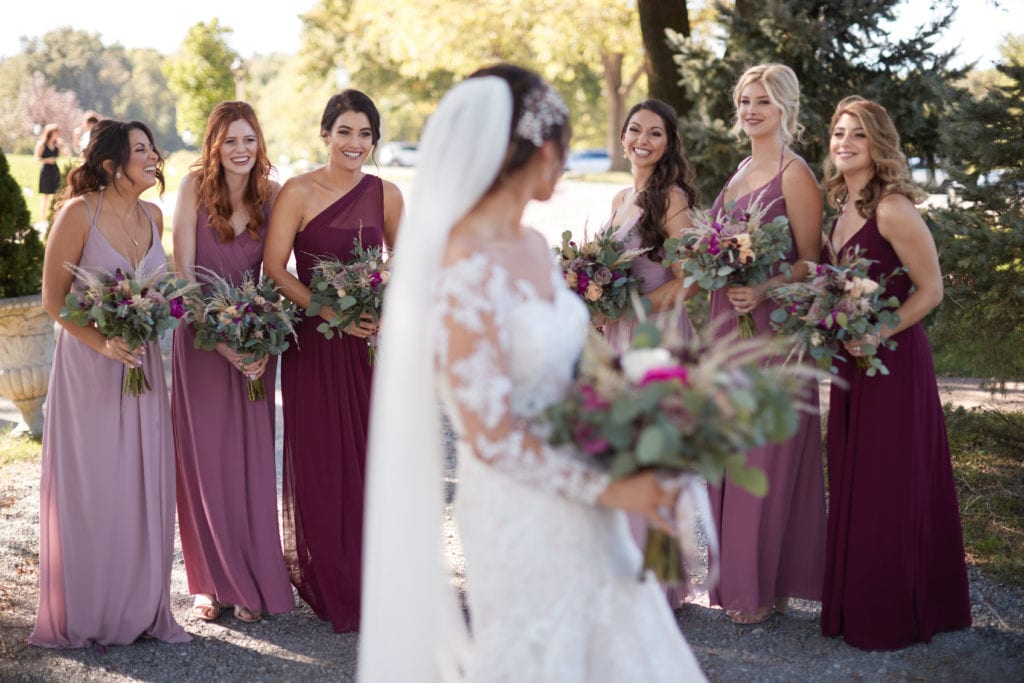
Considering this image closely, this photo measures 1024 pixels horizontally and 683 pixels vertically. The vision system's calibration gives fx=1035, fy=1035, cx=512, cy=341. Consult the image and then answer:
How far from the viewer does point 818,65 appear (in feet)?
32.2

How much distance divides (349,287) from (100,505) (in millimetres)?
1724

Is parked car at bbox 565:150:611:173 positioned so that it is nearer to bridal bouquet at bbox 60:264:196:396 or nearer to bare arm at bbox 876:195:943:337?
bare arm at bbox 876:195:943:337

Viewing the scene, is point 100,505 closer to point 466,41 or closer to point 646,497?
point 646,497

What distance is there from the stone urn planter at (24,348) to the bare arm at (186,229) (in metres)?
4.34

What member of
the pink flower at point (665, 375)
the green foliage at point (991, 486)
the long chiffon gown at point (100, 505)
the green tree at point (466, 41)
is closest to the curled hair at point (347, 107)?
the long chiffon gown at point (100, 505)

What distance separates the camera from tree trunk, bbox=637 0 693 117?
35.8 ft

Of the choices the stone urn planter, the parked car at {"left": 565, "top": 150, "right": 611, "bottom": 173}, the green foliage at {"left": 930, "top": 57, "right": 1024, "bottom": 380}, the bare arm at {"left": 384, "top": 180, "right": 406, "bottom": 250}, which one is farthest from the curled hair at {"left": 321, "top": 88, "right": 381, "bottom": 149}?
the parked car at {"left": 565, "top": 150, "right": 611, "bottom": 173}

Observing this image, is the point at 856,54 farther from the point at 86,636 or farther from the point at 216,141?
the point at 86,636

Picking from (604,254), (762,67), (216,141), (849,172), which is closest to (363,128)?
(216,141)

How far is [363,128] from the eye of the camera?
556cm

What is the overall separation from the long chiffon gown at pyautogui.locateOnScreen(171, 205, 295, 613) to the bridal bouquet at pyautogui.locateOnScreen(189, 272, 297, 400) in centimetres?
22

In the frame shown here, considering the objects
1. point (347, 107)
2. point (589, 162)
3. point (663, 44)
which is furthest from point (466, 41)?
point (347, 107)

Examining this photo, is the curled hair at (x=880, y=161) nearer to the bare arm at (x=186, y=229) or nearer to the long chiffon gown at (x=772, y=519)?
the long chiffon gown at (x=772, y=519)

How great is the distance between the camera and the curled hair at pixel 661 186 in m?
5.66
